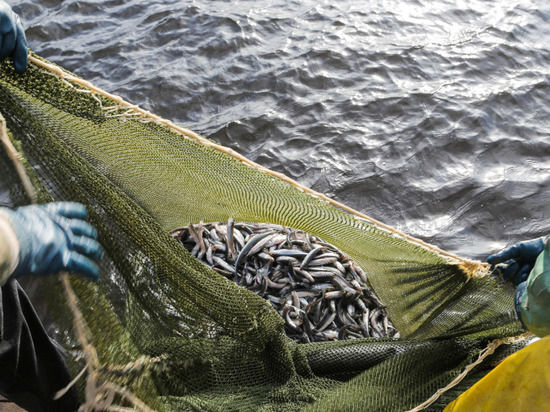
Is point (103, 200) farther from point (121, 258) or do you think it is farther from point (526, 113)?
point (526, 113)

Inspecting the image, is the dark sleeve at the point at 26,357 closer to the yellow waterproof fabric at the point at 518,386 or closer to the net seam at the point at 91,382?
the net seam at the point at 91,382

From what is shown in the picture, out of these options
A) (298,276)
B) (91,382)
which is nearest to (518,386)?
(91,382)

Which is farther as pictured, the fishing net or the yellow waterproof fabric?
the fishing net

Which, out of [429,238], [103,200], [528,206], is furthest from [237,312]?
[528,206]

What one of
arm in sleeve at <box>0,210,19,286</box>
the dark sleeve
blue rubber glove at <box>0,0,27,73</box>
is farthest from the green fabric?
blue rubber glove at <box>0,0,27,73</box>

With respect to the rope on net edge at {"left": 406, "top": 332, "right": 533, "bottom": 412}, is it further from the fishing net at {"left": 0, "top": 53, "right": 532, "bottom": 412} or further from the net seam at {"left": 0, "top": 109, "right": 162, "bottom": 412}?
the net seam at {"left": 0, "top": 109, "right": 162, "bottom": 412}

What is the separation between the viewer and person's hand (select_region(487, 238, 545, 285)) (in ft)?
8.34

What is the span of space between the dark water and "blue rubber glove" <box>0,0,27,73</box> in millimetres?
3924

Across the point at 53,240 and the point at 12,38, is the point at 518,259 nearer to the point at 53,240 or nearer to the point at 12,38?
the point at 53,240

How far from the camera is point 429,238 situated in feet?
17.9

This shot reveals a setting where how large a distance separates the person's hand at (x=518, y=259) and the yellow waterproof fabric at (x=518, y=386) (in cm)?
102

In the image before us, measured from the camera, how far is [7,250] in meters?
1.54

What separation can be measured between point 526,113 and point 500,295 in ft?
16.0

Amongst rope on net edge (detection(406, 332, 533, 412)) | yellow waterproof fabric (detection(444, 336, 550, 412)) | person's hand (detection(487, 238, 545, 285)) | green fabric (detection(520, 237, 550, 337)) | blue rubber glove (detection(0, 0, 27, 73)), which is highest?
blue rubber glove (detection(0, 0, 27, 73))
